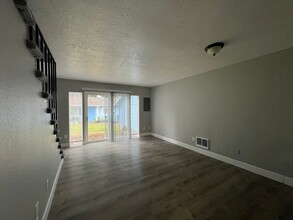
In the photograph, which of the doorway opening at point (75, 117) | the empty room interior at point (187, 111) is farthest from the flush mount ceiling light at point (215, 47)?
the doorway opening at point (75, 117)

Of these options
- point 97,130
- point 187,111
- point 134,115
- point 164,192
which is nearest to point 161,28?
point 164,192

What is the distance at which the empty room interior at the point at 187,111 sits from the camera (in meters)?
1.12

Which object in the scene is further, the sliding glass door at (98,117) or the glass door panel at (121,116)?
the glass door panel at (121,116)

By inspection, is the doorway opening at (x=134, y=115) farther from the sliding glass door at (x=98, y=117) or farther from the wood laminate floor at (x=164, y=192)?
the wood laminate floor at (x=164, y=192)

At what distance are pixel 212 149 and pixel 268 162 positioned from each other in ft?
3.79

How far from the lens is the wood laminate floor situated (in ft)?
5.27

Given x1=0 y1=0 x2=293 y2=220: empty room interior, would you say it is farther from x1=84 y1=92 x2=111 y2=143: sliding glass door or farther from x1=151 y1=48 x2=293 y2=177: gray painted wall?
x1=84 y1=92 x2=111 y2=143: sliding glass door

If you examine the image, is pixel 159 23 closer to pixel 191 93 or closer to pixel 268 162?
pixel 191 93

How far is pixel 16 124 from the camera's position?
96 cm

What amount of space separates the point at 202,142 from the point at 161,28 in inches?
128

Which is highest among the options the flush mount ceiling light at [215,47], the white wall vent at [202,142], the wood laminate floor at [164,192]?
the flush mount ceiling light at [215,47]

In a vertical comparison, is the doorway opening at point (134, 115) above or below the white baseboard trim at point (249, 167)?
above

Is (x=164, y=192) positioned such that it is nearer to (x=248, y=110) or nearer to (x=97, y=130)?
(x=248, y=110)

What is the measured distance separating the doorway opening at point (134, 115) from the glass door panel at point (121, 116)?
28cm
